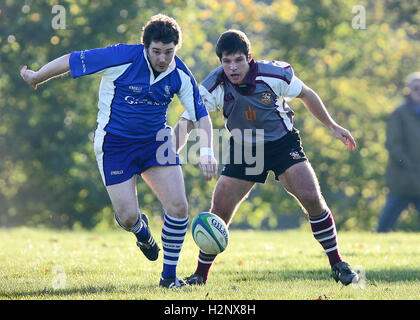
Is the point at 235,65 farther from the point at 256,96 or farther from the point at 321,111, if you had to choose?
the point at 321,111

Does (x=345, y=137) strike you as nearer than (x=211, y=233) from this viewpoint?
No

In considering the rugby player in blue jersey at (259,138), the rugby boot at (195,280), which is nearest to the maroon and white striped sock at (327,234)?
the rugby player in blue jersey at (259,138)

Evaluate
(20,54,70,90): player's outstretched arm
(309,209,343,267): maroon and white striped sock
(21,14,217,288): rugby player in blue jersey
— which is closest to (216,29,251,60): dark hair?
(21,14,217,288): rugby player in blue jersey

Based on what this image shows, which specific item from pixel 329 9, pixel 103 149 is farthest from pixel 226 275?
pixel 329 9

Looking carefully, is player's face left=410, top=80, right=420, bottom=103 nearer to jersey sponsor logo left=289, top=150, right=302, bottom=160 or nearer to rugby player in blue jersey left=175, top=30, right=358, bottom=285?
rugby player in blue jersey left=175, top=30, right=358, bottom=285

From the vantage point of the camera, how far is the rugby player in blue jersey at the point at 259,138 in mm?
6020

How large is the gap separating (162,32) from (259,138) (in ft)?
4.21

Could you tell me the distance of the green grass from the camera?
17.6 feet

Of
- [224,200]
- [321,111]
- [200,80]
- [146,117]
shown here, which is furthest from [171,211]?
[200,80]

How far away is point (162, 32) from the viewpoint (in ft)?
18.7

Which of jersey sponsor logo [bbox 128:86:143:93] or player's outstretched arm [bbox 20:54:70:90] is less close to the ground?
player's outstretched arm [bbox 20:54:70:90]

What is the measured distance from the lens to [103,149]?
609cm

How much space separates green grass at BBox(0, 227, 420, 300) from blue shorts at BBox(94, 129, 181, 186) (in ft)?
3.09
